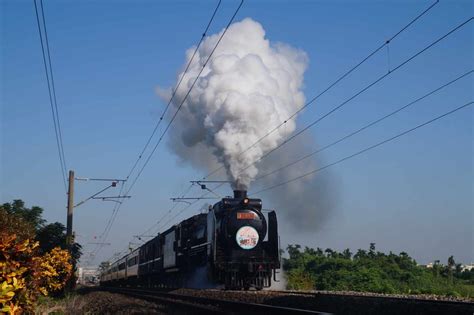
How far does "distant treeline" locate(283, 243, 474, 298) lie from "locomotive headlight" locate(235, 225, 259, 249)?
808 cm

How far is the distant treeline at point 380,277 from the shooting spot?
100ft

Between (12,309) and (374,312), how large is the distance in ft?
28.9

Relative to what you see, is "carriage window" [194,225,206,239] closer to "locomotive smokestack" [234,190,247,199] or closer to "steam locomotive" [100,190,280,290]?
"steam locomotive" [100,190,280,290]

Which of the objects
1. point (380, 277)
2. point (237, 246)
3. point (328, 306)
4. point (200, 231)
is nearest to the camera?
point (328, 306)

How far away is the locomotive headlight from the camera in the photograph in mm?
22984

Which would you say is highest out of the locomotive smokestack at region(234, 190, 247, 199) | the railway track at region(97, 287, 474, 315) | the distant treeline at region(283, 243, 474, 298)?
the locomotive smokestack at region(234, 190, 247, 199)

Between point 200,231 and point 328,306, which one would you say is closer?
point 328,306

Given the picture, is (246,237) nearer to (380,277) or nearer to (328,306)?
(328,306)

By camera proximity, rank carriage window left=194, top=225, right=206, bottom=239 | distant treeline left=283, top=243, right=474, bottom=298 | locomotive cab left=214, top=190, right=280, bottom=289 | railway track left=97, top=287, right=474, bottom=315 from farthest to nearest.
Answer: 1. distant treeline left=283, top=243, right=474, bottom=298
2. carriage window left=194, top=225, right=206, bottom=239
3. locomotive cab left=214, top=190, right=280, bottom=289
4. railway track left=97, top=287, right=474, bottom=315

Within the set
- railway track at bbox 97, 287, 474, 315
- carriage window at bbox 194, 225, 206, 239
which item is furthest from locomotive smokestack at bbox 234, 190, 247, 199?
railway track at bbox 97, 287, 474, 315

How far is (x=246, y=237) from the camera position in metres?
23.1

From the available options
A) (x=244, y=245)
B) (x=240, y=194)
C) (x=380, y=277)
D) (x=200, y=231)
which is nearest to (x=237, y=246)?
(x=244, y=245)

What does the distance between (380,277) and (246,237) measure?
15.7 m

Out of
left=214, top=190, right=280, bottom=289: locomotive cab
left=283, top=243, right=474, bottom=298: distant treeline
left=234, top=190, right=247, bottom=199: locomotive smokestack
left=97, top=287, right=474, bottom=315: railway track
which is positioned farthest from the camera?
left=283, top=243, right=474, bottom=298: distant treeline
